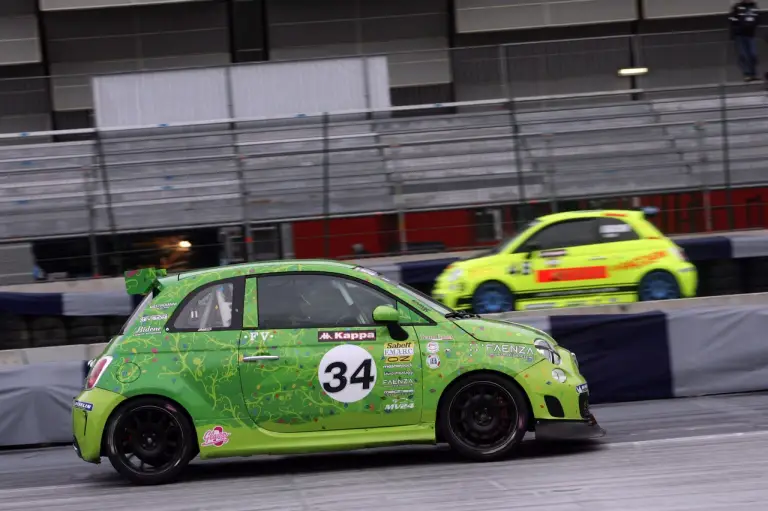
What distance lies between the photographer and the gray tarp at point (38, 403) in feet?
37.1

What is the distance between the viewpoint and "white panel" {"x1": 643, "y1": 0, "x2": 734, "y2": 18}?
25.6 m

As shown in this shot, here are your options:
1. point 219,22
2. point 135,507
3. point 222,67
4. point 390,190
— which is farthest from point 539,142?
point 135,507

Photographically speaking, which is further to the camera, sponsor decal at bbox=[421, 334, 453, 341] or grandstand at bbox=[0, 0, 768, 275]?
grandstand at bbox=[0, 0, 768, 275]

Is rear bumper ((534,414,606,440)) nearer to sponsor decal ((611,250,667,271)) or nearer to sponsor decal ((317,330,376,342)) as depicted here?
sponsor decal ((317,330,376,342))

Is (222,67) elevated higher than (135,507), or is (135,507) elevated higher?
(222,67)

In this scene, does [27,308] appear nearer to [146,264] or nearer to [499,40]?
[146,264]

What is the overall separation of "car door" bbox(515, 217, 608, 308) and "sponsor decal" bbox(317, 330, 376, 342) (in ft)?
23.5

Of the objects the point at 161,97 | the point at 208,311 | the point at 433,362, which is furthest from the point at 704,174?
the point at 208,311

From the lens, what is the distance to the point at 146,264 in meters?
18.2

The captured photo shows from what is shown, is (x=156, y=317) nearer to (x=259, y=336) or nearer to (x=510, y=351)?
(x=259, y=336)

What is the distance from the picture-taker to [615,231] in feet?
50.8

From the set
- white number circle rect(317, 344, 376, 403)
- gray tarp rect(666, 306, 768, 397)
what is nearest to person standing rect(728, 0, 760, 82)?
gray tarp rect(666, 306, 768, 397)

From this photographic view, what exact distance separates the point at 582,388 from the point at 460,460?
41.3 inches

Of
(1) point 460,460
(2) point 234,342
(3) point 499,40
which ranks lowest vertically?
(1) point 460,460
